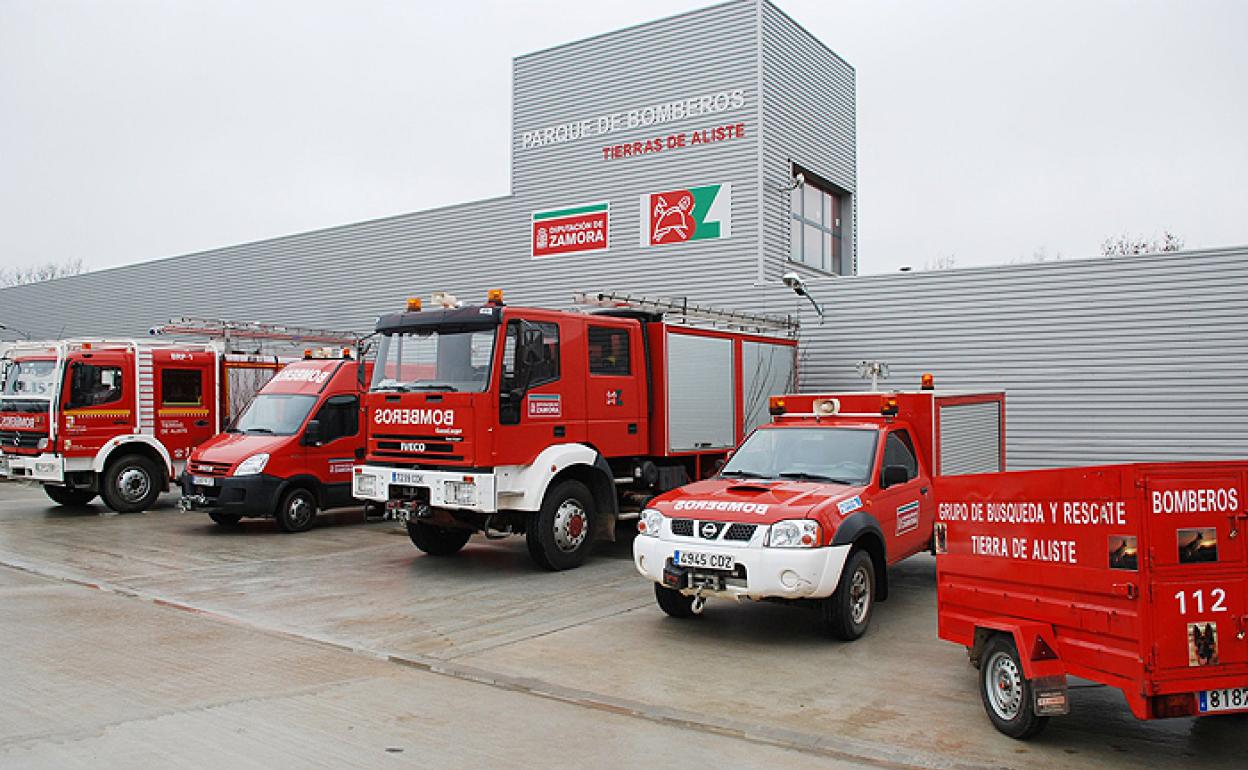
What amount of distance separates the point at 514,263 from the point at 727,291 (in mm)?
5640

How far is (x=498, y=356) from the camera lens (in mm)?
10406

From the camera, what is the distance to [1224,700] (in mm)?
4777

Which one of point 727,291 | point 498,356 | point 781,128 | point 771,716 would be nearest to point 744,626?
point 771,716

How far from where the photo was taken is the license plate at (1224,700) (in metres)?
4.75

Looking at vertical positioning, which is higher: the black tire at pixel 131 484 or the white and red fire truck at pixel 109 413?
the white and red fire truck at pixel 109 413

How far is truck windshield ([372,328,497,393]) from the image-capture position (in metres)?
10.5

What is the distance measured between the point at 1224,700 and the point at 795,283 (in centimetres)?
1144

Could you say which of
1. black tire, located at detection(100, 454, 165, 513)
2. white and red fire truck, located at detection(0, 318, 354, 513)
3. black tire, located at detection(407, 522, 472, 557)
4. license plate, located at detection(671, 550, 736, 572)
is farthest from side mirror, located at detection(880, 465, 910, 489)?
black tire, located at detection(100, 454, 165, 513)

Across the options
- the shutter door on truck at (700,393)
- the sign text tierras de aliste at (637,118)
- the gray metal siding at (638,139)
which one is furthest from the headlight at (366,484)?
the sign text tierras de aliste at (637,118)

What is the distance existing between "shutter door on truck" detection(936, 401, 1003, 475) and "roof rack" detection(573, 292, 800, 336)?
12.0 feet

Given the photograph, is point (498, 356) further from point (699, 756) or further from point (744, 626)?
point (699, 756)

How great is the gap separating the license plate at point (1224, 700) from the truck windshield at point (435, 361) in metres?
7.22

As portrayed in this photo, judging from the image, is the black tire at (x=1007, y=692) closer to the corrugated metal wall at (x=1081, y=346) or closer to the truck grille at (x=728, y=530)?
the truck grille at (x=728, y=530)

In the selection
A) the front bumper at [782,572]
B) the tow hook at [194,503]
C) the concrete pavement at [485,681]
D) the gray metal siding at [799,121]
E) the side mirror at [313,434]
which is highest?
the gray metal siding at [799,121]
